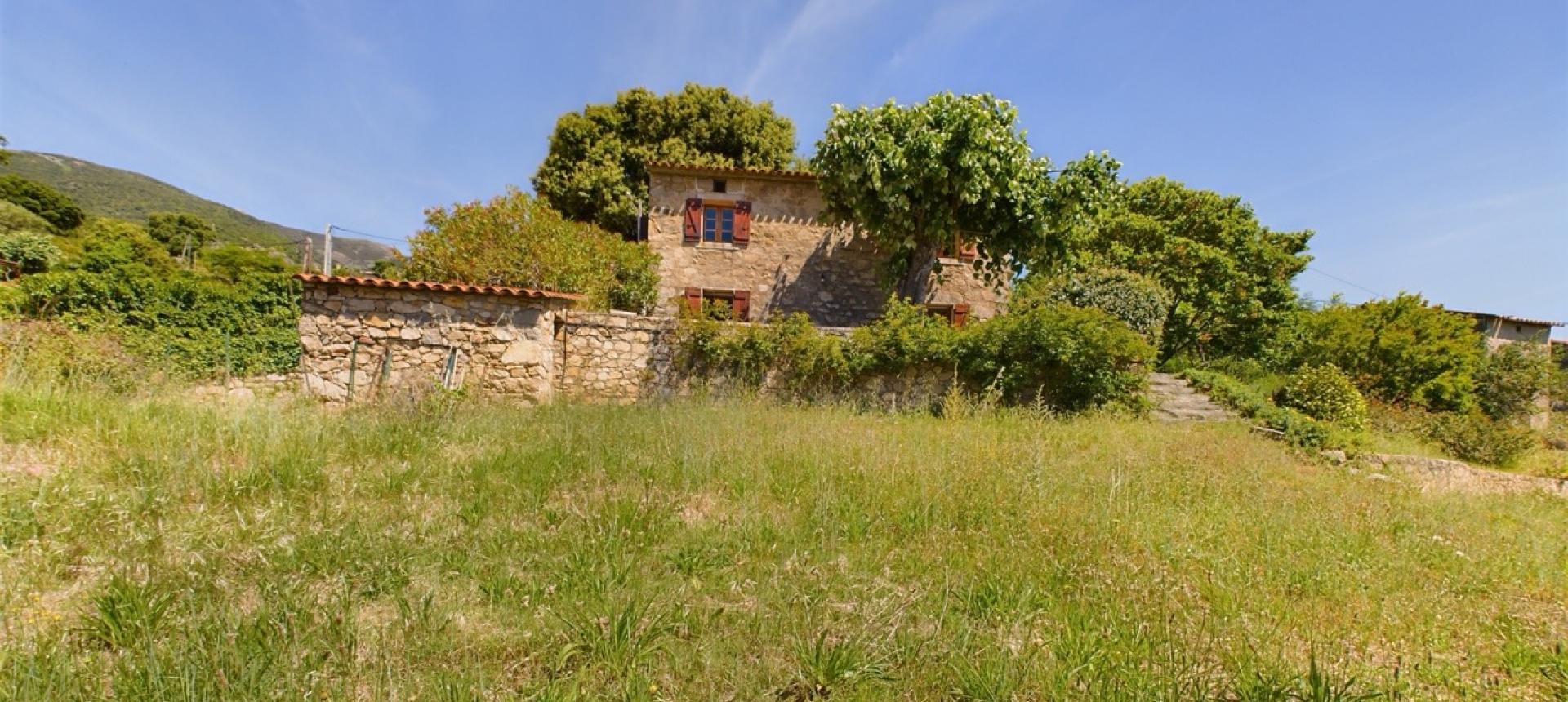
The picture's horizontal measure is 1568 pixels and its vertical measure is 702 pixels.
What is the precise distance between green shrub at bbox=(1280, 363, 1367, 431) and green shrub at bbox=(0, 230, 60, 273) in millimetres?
24391

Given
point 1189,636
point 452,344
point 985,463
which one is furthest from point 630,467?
point 452,344

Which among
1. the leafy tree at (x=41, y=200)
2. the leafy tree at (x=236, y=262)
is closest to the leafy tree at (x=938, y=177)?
the leafy tree at (x=236, y=262)

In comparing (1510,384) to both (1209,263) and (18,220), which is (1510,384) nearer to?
(1209,263)

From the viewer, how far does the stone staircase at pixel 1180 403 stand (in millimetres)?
8617

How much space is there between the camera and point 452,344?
7.57 metres

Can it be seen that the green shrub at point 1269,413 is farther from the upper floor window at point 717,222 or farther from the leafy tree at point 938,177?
the upper floor window at point 717,222

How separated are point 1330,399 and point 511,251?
14.3 m

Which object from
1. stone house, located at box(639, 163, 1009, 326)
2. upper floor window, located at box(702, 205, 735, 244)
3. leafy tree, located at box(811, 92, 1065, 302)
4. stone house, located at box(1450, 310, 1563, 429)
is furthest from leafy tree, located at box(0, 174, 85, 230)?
stone house, located at box(1450, 310, 1563, 429)

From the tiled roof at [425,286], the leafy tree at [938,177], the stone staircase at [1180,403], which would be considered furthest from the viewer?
the leafy tree at [938,177]

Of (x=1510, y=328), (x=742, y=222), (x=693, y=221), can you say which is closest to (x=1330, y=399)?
(x=742, y=222)

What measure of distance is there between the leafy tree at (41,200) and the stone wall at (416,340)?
28.5 metres

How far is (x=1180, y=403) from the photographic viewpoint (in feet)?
29.3

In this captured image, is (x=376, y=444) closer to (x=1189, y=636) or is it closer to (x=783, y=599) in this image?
(x=783, y=599)

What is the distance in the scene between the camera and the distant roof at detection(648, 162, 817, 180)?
12.8 m
